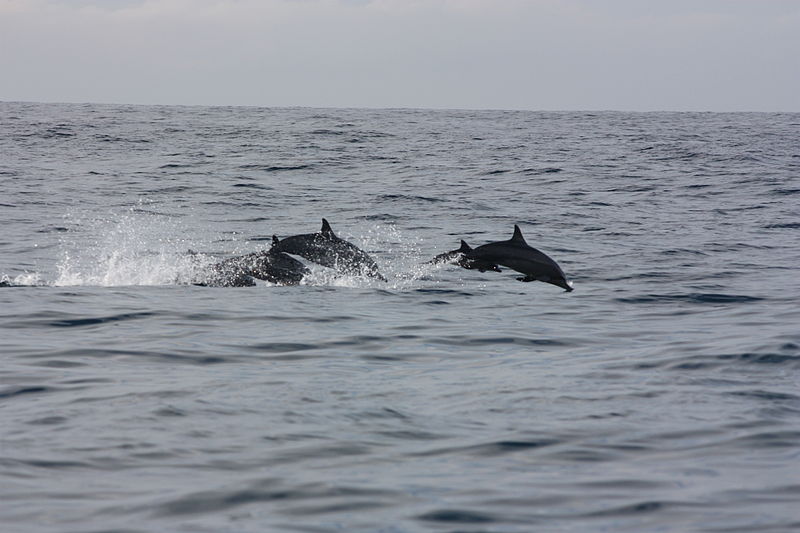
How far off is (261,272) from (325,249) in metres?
1.09

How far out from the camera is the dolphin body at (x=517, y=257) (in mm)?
13445

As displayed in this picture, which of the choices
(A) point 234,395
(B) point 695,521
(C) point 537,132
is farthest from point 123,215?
(C) point 537,132

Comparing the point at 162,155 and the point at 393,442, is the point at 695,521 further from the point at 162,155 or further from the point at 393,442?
the point at 162,155

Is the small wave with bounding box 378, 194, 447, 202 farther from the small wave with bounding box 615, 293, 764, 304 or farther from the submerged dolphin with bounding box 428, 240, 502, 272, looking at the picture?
the submerged dolphin with bounding box 428, 240, 502, 272

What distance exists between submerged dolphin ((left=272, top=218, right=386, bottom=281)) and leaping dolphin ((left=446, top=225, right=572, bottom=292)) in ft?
6.15

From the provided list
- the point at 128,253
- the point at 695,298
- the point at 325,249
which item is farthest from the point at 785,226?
the point at 128,253

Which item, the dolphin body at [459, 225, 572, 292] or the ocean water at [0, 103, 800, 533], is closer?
the ocean water at [0, 103, 800, 533]

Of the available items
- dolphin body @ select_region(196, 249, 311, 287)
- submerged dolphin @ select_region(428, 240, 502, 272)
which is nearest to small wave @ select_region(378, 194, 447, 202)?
dolphin body @ select_region(196, 249, 311, 287)

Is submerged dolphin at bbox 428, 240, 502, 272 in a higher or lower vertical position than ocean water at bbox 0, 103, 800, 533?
higher

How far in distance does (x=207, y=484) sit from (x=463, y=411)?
7.66 ft

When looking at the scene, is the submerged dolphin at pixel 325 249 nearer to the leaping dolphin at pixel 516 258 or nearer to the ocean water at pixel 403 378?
the ocean water at pixel 403 378

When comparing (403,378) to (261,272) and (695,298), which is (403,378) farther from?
(695,298)

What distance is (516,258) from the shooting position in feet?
44.4

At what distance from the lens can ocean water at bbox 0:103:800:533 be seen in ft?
18.1
